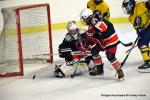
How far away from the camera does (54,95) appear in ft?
4.14

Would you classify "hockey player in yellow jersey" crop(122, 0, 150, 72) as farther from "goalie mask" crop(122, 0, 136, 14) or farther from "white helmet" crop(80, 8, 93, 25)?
"white helmet" crop(80, 8, 93, 25)

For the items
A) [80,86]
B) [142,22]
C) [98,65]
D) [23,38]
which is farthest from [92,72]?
[23,38]

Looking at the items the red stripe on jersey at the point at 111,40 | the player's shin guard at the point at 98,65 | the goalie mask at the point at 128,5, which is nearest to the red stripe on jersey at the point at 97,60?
the player's shin guard at the point at 98,65

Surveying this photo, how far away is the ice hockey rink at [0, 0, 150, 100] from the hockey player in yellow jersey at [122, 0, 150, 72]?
0.06m

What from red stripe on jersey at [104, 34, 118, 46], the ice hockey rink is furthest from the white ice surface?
red stripe on jersey at [104, 34, 118, 46]

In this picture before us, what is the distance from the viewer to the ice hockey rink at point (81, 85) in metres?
1.16

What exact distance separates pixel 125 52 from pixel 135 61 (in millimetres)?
104

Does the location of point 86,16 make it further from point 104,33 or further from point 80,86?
point 80,86

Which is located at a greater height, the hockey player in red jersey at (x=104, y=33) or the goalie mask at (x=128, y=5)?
the goalie mask at (x=128, y=5)

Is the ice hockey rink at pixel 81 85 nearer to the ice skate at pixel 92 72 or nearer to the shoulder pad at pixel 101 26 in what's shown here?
the ice skate at pixel 92 72

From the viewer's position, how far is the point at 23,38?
6.01ft

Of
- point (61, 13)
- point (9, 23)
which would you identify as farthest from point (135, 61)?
point (61, 13)

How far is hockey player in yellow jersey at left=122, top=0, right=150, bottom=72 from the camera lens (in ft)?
4.59

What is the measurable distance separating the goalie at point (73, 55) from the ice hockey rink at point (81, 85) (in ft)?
0.12
